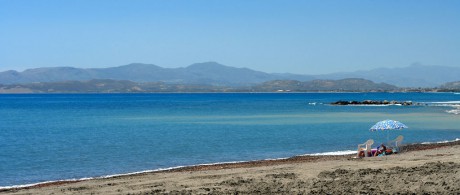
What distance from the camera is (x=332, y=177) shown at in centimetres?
1579

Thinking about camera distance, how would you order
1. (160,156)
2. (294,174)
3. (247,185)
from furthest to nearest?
1. (160,156)
2. (294,174)
3. (247,185)

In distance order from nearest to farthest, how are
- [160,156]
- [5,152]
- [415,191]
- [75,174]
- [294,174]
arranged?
1. [415,191]
2. [294,174]
3. [75,174]
4. [160,156]
5. [5,152]

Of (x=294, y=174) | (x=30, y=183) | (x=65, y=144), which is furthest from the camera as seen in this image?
(x=65, y=144)

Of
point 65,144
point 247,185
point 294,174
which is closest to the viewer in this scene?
point 247,185

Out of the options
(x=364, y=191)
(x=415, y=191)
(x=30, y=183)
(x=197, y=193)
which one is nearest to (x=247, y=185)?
(x=197, y=193)

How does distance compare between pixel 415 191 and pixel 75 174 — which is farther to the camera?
pixel 75 174

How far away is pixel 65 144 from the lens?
117 ft

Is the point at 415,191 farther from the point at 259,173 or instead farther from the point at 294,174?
the point at 259,173

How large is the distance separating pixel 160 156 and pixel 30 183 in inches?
Result: 330

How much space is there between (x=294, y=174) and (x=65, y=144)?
22.3 metres

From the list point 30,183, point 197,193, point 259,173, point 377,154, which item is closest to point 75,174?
point 30,183

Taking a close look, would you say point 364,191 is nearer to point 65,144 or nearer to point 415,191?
point 415,191

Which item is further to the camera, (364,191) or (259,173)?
(259,173)

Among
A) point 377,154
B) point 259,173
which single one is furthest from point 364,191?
point 377,154
